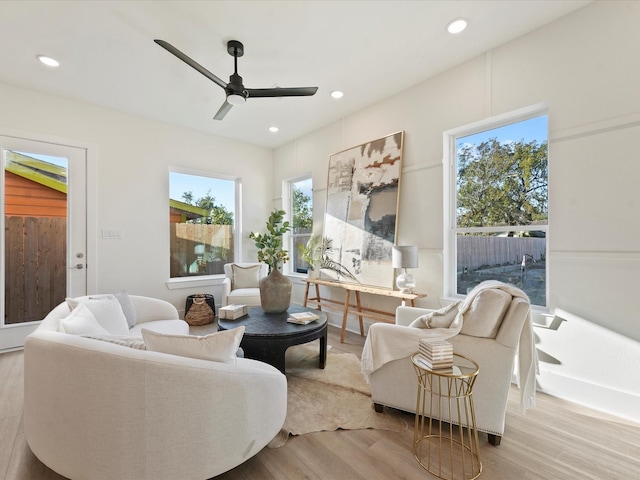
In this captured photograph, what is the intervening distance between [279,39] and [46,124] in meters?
3.09

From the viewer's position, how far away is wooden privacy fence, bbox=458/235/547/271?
8.55ft

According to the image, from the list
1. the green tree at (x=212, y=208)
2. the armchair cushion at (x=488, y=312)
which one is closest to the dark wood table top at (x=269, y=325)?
the armchair cushion at (x=488, y=312)

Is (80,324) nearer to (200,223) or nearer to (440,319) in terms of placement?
(440,319)

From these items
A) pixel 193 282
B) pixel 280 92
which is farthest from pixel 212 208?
pixel 280 92

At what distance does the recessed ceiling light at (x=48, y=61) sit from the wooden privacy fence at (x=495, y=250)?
4.48m

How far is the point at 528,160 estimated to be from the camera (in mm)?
2645

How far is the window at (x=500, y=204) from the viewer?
2582 mm

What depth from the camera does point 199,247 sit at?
4863 millimetres

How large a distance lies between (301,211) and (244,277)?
4.94ft

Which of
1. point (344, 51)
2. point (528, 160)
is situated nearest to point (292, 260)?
point (344, 51)

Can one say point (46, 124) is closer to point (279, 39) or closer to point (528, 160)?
point (279, 39)

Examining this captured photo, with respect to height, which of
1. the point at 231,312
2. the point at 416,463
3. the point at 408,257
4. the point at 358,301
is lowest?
the point at 416,463

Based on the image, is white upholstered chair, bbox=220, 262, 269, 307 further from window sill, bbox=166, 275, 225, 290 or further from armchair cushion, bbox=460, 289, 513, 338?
armchair cushion, bbox=460, 289, 513, 338

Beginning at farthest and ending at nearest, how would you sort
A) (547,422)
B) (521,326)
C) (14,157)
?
(14,157)
(547,422)
(521,326)
